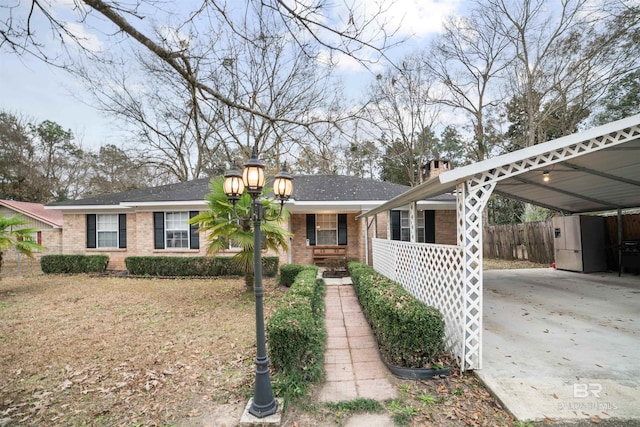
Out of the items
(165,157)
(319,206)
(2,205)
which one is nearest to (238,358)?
(319,206)

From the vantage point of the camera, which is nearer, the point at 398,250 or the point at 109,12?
the point at 109,12

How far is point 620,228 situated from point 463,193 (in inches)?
381

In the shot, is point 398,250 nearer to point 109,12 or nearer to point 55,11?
point 109,12

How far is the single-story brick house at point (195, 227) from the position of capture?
38.4 ft

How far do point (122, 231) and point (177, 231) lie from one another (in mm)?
2625

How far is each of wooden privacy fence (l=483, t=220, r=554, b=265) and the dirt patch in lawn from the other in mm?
11641

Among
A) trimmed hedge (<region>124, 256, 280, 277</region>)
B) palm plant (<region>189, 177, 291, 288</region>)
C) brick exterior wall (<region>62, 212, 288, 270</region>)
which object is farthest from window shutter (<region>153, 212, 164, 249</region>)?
palm plant (<region>189, 177, 291, 288</region>)

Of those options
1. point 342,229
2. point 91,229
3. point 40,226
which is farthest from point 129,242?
point 40,226

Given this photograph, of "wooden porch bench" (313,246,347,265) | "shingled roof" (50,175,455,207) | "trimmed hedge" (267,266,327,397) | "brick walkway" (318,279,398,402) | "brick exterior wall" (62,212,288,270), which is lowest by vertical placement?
"brick walkway" (318,279,398,402)

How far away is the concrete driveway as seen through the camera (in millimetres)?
2791

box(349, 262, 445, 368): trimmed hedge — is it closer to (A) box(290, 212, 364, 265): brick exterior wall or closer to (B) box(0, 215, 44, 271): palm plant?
(A) box(290, 212, 364, 265): brick exterior wall

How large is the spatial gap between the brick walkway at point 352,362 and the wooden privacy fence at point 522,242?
1058 centimetres

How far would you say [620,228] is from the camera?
9266 mm

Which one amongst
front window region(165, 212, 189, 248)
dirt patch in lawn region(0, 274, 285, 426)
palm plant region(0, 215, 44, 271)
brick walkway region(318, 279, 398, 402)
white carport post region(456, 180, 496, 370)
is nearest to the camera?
dirt patch in lawn region(0, 274, 285, 426)
